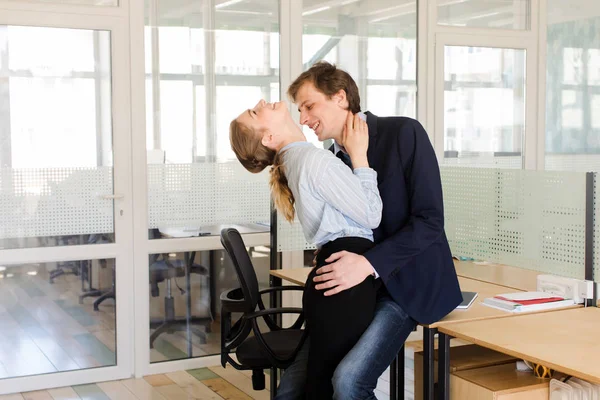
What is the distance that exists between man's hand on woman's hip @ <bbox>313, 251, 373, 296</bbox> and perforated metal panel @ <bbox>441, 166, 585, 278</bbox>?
111cm

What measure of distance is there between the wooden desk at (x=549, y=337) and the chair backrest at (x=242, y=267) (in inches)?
31.0

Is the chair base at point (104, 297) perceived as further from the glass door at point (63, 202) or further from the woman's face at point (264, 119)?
the woman's face at point (264, 119)

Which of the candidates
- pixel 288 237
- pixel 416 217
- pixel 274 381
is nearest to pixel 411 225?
pixel 416 217

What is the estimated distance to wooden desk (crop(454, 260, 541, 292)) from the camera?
10.4 feet

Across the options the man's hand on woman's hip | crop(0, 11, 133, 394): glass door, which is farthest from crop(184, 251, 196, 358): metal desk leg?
the man's hand on woman's hip

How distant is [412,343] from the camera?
5.02 metres

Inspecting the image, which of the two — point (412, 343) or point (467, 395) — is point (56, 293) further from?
point (467, 395)

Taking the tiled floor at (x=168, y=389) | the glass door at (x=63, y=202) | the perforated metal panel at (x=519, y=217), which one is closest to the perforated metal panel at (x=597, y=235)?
the perforated metal panel at (x=519, y=217)

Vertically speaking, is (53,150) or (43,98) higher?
(43,98)

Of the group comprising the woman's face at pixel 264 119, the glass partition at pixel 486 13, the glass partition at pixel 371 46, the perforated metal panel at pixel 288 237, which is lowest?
the perforated metal panel at pixel 288 237

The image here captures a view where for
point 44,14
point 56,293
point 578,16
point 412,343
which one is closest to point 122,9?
point 44,14

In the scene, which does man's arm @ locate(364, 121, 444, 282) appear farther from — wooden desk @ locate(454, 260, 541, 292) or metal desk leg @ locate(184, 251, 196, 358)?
metal desk leg @ locate(184, 251, 196, 358)

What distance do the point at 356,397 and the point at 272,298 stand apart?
4.36ft

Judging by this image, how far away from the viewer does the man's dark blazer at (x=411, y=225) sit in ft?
7.13
